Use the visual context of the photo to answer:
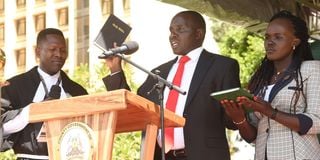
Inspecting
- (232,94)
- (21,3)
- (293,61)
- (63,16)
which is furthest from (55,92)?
(21,3)

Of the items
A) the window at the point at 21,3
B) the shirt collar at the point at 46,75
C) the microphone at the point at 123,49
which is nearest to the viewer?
the microphone at the point at 123,49

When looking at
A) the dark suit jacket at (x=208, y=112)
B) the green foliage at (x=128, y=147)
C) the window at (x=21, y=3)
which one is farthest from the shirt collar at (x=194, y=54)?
the window at (x=21, y=3)

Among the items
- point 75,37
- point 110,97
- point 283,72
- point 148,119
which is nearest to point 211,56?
point 283,72

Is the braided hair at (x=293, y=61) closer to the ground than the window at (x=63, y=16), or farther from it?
closer to the ground

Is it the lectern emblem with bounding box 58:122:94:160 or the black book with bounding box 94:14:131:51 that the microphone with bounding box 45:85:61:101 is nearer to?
the black book with bounding box 94:14:131:51

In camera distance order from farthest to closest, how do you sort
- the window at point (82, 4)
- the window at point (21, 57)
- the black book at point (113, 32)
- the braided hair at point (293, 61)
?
the window at point (21, 57) < the window at point (82, 4) < the braided hair at point (293, 61) < the black book at point (113, 32)

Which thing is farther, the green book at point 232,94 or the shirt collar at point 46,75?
the shirt collar at point 46,75

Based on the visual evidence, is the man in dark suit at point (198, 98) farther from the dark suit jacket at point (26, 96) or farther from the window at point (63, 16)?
the window at point (63, 16)

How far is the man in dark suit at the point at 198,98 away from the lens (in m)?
4.81

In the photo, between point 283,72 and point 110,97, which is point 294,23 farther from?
point 110,97

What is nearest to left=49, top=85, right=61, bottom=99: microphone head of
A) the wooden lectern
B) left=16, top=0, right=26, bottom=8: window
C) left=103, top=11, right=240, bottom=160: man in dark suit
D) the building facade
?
left=103, top=11, right=240, bottom=160: man in dark suit

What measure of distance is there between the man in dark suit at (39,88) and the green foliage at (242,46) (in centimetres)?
1136

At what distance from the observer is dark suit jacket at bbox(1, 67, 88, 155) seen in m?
5.02

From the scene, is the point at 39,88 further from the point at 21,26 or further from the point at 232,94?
the point at 21,26
